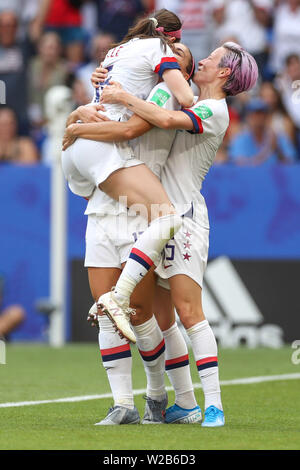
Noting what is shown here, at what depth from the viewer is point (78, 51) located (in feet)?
44.4

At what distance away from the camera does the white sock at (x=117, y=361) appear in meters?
5.33

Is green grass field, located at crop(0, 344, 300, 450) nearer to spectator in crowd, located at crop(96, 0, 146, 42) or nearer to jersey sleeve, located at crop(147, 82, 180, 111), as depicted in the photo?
jersey sleeve, located at crop(147, 82, 180, 111)

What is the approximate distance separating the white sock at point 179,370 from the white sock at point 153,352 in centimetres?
5

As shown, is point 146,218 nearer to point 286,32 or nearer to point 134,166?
point 134,166

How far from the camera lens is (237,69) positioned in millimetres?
5340

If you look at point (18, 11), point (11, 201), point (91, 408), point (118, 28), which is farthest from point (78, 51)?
point (91, 408)

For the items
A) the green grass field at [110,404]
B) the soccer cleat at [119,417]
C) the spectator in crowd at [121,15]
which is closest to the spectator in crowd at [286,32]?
the spectator in crowd at [121,15]

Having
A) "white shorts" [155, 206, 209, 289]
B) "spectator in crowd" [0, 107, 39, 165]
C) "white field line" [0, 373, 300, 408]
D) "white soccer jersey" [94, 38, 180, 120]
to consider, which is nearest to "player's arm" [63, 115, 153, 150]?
"white soccer jersey" [94, 38, 180, 120]

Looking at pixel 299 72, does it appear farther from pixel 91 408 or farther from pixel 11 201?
pixel 91 408

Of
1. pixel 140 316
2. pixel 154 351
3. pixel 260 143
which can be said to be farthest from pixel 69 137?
pixel 260 143

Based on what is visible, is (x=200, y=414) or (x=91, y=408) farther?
(x=91, y=408)

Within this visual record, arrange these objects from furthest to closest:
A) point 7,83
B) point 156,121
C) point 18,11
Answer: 1. point 18,11
2. point 7,83
3. point 156,121

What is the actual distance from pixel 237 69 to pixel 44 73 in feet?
26.6

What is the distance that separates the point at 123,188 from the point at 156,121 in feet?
1.23
